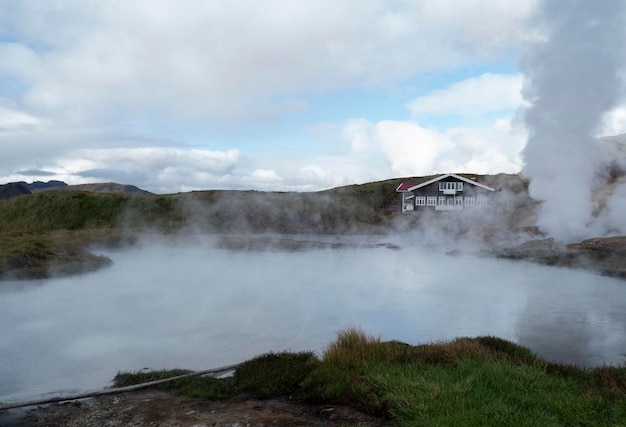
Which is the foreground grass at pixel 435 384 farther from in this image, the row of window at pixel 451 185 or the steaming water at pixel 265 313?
the row of window at pixel 451 185

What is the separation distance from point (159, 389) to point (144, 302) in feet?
29.9

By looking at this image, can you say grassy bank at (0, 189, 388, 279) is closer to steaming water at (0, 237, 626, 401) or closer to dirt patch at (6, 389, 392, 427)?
steaming water at (0, 237, 626, 401)

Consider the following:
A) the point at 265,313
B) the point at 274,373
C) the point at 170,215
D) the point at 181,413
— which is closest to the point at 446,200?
the point at 170,215

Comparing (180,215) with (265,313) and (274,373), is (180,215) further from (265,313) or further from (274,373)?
(274,373)

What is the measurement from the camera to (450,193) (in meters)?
55.1

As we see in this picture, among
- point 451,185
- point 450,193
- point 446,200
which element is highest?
point 451,185

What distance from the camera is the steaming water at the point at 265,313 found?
11055 mm

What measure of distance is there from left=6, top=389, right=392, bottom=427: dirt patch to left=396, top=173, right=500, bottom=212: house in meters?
49.0

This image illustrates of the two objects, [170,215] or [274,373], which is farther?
[170,215]

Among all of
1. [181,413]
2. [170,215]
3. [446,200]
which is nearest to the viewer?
[181,413]

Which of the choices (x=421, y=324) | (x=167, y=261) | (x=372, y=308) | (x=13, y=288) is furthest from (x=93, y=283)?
(x=421, y=324)

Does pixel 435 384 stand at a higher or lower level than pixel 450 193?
lower

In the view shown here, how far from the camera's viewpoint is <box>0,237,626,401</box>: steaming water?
11.1m

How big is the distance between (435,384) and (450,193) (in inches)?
1989
